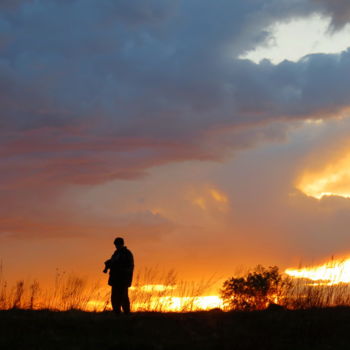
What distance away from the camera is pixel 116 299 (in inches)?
714

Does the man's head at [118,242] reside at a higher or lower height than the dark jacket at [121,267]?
higher

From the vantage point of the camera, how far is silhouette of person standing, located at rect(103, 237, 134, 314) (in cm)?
1825

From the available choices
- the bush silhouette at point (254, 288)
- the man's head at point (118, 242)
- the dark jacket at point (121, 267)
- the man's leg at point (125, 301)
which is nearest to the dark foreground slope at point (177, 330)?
the man's leg at point (125, 301)

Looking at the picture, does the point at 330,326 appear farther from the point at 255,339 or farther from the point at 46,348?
the point at 46,348

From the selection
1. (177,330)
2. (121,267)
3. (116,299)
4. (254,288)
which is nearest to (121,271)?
(121,267)

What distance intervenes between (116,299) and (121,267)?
38.8 inches

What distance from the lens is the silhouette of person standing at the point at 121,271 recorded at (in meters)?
18.2

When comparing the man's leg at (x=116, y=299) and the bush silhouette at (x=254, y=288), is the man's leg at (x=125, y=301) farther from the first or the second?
the bush silhouette at (x=254, y=288)

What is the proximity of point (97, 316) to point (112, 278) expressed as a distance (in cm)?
183

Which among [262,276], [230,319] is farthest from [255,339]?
[262,276]

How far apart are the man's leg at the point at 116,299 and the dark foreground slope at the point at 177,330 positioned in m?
0.75

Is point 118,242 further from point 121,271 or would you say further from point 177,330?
point 177,330

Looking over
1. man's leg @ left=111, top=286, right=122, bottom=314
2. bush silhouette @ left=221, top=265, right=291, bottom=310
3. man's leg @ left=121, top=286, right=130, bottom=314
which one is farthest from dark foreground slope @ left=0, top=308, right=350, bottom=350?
bush silhouette @ left=221, top=265, right=291, bottom=310

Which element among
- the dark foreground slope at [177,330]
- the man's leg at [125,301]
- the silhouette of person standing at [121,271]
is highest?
the silhouette of person standing at [121,271]
